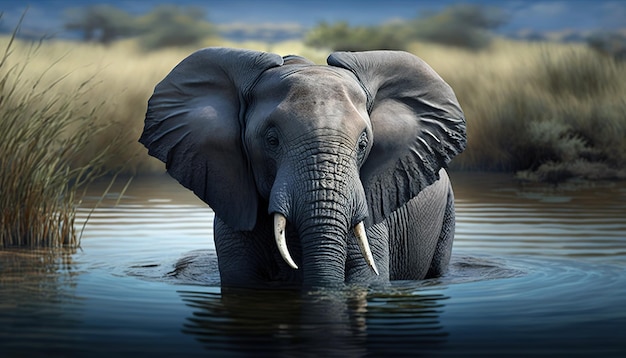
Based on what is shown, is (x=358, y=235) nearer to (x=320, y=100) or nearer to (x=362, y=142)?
(x=362, y=142)

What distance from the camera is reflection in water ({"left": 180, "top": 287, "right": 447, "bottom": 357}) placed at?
4980 millimetres

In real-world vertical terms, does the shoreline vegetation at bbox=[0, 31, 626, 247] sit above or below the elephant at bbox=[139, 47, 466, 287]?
above

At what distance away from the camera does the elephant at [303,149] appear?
601cm

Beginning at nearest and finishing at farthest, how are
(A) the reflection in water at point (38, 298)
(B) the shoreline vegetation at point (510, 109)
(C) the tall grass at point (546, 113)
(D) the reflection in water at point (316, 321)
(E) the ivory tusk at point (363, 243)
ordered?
(D) the reflection in water at point (316, 321) < (A) the reflection in water at point (38, 298) < (E) the ivory tusk at point (363, 243) < (B) the shoreline vegetation at point (510, 109) < (C) the tall grass at point (546, 113)

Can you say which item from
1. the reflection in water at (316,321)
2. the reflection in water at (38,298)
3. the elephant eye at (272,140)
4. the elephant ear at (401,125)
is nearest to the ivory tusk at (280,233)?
the reflection in water at (316,321)

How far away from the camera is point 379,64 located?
683 centimetres

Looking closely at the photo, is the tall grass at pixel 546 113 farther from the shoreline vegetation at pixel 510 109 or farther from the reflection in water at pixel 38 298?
the reflection in water at pixel 38 298

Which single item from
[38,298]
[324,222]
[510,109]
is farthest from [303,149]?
[510,109]

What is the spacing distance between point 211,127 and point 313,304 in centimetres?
124

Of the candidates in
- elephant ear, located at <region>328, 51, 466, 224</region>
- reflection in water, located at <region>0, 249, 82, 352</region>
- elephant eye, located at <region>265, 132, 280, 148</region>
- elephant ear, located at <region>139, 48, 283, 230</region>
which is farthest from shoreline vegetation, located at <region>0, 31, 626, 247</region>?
elephant eye, located at <region>265, 132, 280, 148</region>

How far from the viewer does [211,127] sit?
6629 millimetres

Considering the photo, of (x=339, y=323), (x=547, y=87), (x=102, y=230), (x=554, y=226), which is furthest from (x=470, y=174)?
(x=339, y=323)

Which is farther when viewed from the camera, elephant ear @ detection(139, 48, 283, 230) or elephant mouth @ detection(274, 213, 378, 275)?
elephant ear @ detection(139, 48, 283, 230)

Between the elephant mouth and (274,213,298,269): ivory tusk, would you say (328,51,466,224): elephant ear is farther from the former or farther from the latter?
(274,213,298,269): ivory tusk
